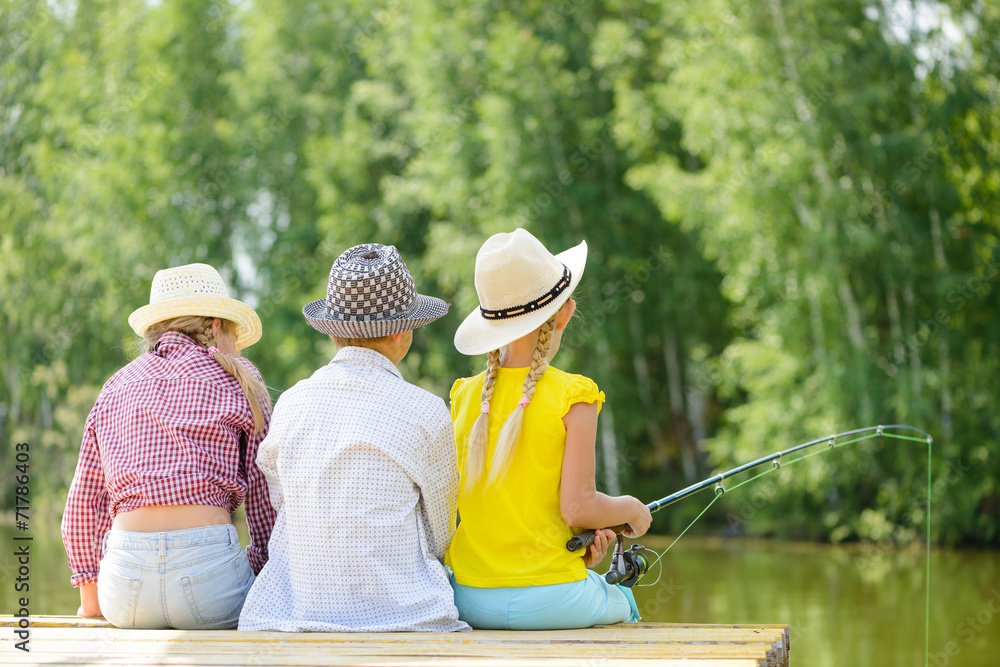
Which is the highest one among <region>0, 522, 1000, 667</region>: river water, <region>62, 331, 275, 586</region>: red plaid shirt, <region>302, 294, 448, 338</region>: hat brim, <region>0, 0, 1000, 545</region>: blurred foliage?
<region>0, 0, 1000, 545</region>: blurred foliage

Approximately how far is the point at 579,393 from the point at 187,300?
1.26 metres

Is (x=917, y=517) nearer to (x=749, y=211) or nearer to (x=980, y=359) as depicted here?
(x=980, y=359)

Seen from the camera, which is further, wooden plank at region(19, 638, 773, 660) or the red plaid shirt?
the red plaid shirt

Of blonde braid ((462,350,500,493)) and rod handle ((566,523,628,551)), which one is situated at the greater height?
blonde braid ((462,350,500,493))

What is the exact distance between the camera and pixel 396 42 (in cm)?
1475

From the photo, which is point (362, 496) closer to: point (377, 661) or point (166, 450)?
point (377, 661)

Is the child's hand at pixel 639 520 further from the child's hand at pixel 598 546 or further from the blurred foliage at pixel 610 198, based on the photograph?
the blurred foliage at pixel 610 198

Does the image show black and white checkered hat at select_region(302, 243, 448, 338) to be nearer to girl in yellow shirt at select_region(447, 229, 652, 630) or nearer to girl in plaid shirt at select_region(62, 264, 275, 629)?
girl in yellow shirt at select_region(447, 229, 652, 630)

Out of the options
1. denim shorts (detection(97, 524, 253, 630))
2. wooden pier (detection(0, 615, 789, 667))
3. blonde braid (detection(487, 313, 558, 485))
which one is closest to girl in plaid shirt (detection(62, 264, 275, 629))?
denim shorts (detection(97, 524, 253, 630))

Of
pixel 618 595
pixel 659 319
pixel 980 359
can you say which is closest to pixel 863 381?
pixel 980 359

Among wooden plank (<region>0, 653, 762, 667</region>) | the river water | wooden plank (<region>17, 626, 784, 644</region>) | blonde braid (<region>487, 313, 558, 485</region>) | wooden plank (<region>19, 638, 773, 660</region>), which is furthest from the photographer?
the river water

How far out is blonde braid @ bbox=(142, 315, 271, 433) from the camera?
3.11m

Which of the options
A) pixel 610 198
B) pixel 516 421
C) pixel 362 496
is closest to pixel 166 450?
pixel 362 496

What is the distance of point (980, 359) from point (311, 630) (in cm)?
971
